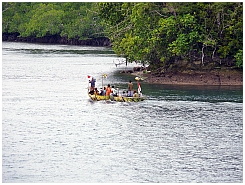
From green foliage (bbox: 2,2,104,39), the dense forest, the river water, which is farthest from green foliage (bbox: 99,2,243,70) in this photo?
green foliage (bbox: 2,2,104,39)

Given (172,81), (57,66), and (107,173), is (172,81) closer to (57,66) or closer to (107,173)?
(57,66)

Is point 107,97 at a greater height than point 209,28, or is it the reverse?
point 209,28

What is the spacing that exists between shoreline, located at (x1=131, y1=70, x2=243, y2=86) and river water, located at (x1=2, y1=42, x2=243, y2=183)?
187 cm

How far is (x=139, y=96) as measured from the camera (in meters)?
47.4

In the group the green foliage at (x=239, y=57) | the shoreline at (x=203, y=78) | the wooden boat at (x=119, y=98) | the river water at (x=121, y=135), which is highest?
the green foliage at (x=239, y=57)

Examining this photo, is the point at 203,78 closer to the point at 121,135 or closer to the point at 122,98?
the point at 122,98

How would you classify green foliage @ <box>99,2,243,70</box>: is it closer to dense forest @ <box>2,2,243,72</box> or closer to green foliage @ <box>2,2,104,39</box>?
dense forest @ <box>2,2,243,72</box>

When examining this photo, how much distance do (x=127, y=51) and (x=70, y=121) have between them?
64.1 ft

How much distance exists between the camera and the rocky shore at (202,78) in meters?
55.0

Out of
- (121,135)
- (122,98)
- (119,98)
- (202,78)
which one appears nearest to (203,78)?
(202,78)

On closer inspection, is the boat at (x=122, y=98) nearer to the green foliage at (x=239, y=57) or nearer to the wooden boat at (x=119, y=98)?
the wooden boat at (x=119, y=98)

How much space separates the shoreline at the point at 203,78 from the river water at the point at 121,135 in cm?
187

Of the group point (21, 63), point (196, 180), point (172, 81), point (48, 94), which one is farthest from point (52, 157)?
point (21, 63)

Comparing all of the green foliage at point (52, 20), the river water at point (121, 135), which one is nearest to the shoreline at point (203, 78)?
the river water at point (121, 135)
